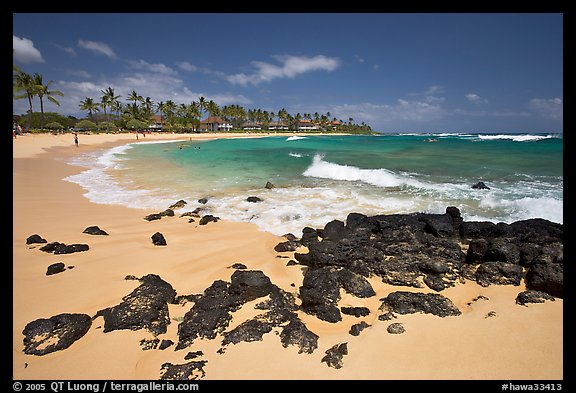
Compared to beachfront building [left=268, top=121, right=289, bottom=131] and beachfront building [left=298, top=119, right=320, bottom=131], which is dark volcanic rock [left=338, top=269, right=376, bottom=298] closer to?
beachfront building [left=268, top=121, right=289, bottom=131]

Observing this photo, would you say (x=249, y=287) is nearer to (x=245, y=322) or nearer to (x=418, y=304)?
(x=245, y=322)

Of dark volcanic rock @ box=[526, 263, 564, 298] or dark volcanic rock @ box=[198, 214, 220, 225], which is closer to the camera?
dark volcanic rock @ box=[526, 263, 564, 298]

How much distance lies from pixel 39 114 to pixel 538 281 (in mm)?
85520

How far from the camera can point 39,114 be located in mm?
61594

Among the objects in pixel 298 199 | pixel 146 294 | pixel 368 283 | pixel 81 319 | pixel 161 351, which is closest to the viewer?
pixel 161 351

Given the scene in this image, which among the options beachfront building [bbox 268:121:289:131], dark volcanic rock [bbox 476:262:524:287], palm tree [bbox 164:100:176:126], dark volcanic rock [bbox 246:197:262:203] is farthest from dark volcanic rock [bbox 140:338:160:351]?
beachfront building [bbox 268:121:289:131]

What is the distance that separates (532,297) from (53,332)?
23.4 ft

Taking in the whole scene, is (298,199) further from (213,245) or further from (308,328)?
(308,328)

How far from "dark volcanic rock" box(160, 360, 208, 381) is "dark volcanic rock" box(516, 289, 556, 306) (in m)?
4.95

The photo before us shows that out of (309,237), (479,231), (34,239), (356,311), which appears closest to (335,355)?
(356,311)

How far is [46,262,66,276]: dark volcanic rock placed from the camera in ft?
17.3

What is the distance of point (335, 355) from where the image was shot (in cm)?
332
